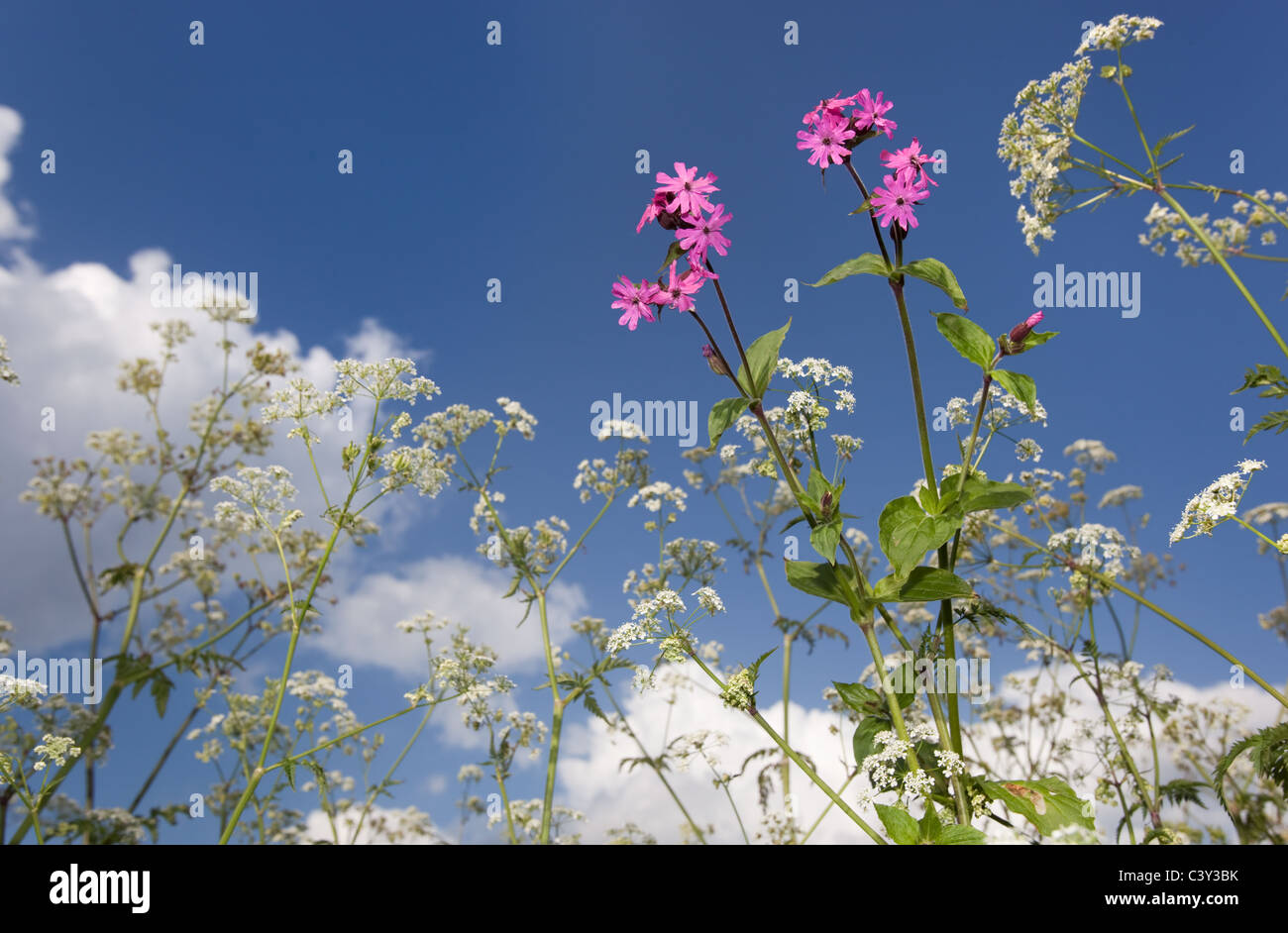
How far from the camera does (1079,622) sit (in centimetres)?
392

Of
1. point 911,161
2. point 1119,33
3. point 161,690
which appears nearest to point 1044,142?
point 1119,33

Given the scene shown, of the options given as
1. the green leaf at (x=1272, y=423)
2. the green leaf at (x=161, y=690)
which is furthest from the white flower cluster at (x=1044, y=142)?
the green leaf at (x=161, y=690)

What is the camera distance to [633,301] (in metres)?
2.43

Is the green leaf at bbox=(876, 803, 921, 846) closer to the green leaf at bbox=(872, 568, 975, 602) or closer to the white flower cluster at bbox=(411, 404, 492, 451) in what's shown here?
the green leaf at bbox=(872, 568, 975, 602)

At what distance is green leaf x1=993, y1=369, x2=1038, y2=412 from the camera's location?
2.28 m

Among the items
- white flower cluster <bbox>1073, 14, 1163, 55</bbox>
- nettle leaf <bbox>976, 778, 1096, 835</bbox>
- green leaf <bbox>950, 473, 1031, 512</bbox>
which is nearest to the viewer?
nettle leaf <bbox>976, 778, 1096, 835</bbox>

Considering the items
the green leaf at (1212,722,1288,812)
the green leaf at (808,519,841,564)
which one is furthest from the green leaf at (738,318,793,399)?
the green leaf at (1212,722,1288,812)

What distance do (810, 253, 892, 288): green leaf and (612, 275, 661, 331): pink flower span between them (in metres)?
0.52

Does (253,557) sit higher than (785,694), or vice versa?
(253,557)

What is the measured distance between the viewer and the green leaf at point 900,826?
1.79m

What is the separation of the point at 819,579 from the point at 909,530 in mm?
305
